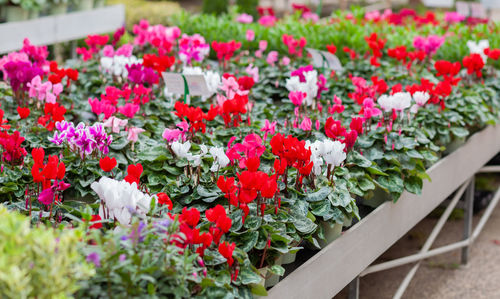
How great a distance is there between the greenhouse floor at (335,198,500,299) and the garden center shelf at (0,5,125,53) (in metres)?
3.59

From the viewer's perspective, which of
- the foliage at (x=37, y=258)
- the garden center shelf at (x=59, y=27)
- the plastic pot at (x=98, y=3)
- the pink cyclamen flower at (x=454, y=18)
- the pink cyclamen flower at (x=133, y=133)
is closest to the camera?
the foliage at (x=37, y=258)

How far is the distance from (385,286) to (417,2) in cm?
1292

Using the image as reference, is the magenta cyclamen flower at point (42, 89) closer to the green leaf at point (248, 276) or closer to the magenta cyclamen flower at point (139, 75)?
the magenta cyclamen flower at point (139, 75)

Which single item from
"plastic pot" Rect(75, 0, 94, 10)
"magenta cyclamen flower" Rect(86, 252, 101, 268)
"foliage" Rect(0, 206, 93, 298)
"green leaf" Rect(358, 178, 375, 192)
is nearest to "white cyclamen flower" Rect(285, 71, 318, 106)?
"green leaf" Rect(358, 178, 375, 192)

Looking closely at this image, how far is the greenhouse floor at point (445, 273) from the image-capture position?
141 inches

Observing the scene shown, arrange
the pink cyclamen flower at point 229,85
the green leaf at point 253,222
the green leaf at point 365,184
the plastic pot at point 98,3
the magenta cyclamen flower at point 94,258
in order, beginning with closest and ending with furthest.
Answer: the magenta cyclamen flower at point 94,258
the green leaf at point 253,222
the green leaf at point 365,184
the pink cyclamen flower at point 229,85
the plastic pot at point 98,3

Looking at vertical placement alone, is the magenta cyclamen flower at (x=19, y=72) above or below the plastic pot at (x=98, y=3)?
above

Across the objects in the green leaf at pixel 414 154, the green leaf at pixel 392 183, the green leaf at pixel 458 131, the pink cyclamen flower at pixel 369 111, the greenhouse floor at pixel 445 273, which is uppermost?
the pink cyclamen flower at pixel 369 111

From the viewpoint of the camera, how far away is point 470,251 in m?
4.14

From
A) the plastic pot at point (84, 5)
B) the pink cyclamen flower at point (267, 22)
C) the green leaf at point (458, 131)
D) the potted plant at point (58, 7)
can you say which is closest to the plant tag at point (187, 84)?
the green leaf at point (458, 131)

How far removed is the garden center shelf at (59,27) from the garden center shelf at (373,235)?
376 cm

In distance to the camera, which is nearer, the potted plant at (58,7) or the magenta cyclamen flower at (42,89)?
the magenta cyclamen flower at (42,89)

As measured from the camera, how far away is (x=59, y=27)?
595cm

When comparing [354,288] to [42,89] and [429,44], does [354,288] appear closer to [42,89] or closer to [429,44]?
[42,89]
